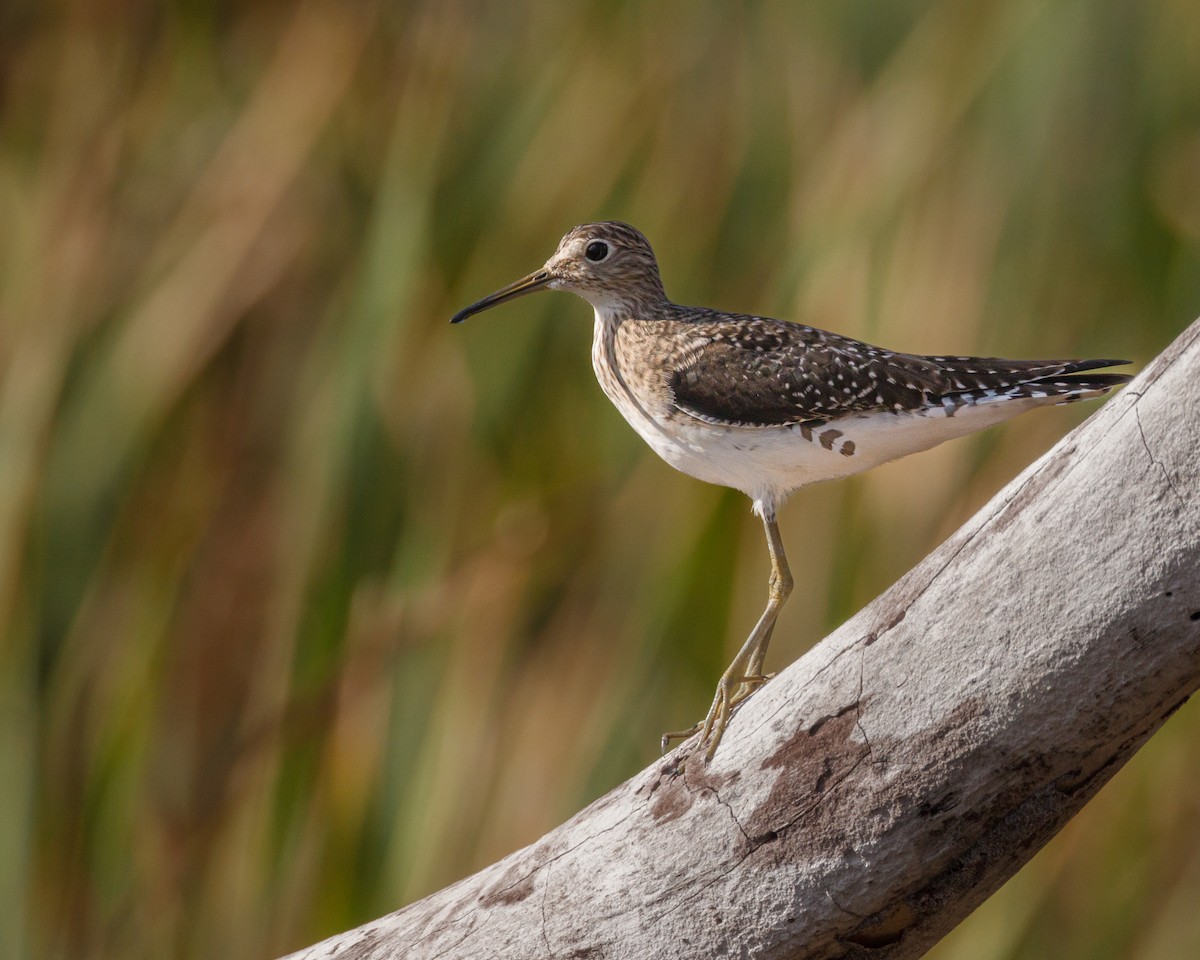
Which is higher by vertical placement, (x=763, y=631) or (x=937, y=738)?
(x=763, y=631)

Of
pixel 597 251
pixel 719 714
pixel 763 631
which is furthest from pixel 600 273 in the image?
pixel 719 714

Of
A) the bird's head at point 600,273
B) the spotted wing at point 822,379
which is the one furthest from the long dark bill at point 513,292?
the spotted wing at point 822,379

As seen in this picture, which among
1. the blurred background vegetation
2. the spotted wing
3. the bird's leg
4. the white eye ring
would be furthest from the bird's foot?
the white eye ring

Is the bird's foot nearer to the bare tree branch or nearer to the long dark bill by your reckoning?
the bare tree branch

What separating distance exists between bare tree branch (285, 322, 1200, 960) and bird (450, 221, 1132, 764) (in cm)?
69

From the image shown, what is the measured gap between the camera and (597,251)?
3877mm

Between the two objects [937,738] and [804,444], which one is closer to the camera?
[937,738]

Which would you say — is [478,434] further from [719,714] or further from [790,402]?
[719,714]

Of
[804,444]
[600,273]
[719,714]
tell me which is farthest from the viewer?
[600,273]

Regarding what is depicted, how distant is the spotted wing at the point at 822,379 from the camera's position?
3.20 metres

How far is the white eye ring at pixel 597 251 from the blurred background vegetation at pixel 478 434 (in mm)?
695

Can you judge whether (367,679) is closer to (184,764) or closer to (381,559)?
(381,559)

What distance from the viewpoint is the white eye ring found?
12.7ft

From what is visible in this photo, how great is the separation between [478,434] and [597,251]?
0.89m
